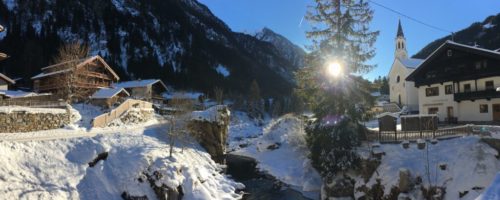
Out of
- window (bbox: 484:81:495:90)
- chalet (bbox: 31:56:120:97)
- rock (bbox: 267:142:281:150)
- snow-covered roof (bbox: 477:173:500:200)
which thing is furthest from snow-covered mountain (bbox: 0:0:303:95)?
snow-covered roof (bbox: 477:173:500:200)

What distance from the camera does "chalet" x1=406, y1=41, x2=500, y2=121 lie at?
106 feet

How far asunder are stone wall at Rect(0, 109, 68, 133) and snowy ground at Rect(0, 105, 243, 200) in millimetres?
1814

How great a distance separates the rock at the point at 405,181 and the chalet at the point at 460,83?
18.3 m

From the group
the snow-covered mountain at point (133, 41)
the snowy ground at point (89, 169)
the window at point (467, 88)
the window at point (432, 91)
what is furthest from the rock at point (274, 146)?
the snow-covered mountain at point (133, 41)

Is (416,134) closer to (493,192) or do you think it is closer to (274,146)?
(493,192)

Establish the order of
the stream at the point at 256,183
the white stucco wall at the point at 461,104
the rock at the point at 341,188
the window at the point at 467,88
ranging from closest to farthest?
the rock at the point at 341,188 → the stream at the point at 256,183 → the white stucco wall at the point at 461,104 → the window at the point at 467,88

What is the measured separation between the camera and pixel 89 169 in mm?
22094

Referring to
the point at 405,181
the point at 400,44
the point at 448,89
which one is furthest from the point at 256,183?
the point at 400,44

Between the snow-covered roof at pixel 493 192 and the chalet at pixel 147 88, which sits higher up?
the chalet at pixel 147 88

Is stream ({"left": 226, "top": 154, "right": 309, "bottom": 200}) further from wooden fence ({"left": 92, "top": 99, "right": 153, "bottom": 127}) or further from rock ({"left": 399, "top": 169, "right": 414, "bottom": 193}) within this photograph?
wooden fence ({"left": 92, "top": 99, "right": 153, "bottom": 127})

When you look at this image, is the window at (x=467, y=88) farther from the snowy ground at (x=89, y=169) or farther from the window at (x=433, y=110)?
the snowy ground at (x=89, y=169)

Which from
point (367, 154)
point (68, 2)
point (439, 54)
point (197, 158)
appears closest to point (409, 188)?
point (367, 154)

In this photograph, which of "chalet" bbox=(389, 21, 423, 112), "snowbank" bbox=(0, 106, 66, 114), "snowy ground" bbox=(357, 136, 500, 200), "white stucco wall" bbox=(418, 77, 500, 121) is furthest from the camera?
"chalet" bbox=(389, 21, 423, 112)

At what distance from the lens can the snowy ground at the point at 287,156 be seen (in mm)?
28995
